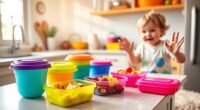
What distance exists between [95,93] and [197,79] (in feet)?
6.38

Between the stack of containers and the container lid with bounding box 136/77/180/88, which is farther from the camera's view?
the stack of containers

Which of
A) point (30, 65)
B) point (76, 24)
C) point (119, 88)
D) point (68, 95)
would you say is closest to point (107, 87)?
point (119, 88)

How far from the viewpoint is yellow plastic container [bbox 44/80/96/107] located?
722 millimetres

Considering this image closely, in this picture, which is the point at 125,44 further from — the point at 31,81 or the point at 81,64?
the point at 31,81

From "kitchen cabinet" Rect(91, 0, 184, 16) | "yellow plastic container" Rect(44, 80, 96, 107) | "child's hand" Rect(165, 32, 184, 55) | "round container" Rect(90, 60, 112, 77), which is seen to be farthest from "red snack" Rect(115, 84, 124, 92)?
"kitchen cabinet" Rect(91, 0, 184, 16)

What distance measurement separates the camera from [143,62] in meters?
1.76

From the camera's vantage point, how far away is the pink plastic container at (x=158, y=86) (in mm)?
870

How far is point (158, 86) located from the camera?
2.90 feet

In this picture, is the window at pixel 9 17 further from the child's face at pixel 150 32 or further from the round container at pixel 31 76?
the round container at pixel 31 76

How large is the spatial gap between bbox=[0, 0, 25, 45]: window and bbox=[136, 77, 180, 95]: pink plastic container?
2.25m

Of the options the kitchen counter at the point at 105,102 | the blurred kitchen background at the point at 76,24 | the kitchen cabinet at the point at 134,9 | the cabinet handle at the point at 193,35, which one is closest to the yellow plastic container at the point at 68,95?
the kitchen counter at the point at 105,102

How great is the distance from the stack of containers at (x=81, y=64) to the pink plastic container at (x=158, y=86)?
0.91 ft

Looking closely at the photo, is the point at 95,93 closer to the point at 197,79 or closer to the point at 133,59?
the point at 133,59

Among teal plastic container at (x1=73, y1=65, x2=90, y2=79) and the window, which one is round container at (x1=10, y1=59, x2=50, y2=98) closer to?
teal plastic container at (x1=73, y1=65, x2=90, y2=79)
